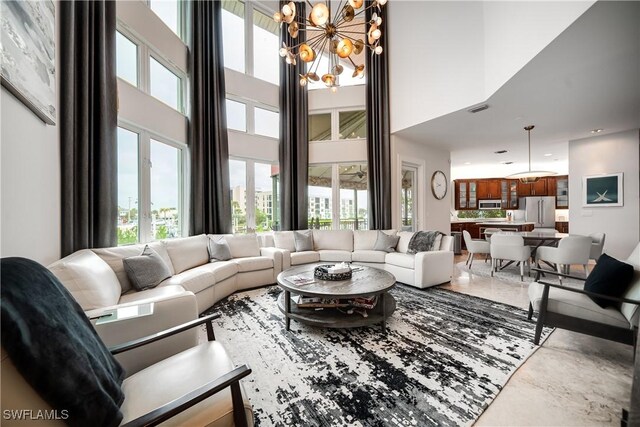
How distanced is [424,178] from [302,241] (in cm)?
318

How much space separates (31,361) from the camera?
680 mm

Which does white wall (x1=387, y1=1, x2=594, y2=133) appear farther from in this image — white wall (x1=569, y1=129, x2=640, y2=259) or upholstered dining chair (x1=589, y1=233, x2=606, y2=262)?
white wall (x1=569, y1=129, x2=640, y2=259)

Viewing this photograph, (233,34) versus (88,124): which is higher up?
(233,34)

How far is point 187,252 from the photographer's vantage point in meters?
3.34

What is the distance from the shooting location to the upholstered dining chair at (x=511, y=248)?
13.4 ft

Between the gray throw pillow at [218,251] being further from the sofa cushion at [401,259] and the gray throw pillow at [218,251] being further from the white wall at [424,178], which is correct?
the white wall at [424,178]

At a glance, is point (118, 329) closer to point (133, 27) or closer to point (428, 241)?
point (133, 27)

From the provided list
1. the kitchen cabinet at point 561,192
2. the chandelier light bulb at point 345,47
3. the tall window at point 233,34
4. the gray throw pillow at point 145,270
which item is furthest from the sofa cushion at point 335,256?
the kitchen cabinet at point 561,192

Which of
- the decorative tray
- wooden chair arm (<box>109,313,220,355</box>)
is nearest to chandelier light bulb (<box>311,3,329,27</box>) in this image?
the decorative tray

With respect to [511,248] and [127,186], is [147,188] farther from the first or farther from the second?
[511,248]

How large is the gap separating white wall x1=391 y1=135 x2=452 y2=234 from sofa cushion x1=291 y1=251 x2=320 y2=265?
6.26ft

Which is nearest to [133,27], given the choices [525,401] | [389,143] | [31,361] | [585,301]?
[31,361]

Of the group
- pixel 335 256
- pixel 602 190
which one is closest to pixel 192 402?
pixel 335 256

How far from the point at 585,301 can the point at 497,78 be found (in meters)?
2.64
